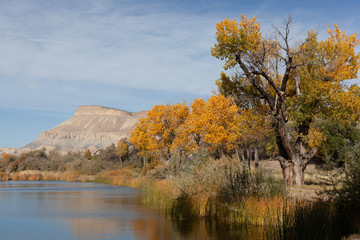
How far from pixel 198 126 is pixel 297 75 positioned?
1290 centimetres

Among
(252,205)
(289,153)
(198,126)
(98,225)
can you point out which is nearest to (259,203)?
(252,205)

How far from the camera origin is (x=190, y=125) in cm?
3659

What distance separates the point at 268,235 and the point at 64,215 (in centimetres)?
1223

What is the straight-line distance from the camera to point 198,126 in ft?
115

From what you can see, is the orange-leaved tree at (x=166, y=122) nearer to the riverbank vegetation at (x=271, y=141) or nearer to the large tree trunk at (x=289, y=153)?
the riverbank vegetation at (x=271, y=141)

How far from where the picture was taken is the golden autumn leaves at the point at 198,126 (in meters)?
32.3

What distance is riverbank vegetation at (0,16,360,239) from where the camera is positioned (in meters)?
11.2

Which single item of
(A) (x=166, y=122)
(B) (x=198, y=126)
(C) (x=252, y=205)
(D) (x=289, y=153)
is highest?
(A) (x=166, y=122)

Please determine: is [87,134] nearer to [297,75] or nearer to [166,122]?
[166,122]

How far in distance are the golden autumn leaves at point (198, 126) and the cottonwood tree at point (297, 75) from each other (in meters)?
2.47

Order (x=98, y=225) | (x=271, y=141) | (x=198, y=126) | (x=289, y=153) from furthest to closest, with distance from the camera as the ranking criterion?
(x=198, y=126), (x=271, y=141), (x=289, y=153), (x=98, y=225)

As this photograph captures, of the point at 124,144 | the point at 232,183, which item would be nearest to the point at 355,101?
the point at 232,183

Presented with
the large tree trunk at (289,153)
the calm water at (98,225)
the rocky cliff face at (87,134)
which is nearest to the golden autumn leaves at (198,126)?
the large tree trunk at (289,153)

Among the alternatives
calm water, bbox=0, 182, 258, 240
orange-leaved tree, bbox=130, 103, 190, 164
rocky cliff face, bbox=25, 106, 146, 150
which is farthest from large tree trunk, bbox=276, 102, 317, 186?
rocky cliff face, bbox=25, 106, 146, 150
